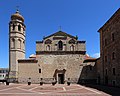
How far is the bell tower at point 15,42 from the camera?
3466cm

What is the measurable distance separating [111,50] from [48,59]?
14084 millimetres

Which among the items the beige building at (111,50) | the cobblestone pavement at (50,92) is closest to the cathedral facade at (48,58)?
the beige building at (111,50)

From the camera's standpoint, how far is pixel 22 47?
37125 millimetres

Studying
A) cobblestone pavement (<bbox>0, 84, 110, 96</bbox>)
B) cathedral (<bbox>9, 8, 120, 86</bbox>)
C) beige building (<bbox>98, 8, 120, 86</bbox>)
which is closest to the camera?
cobblestone pavement (<bbox>0, 84, 110, 96</bbox>)

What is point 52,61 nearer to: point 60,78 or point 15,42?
point 60,78

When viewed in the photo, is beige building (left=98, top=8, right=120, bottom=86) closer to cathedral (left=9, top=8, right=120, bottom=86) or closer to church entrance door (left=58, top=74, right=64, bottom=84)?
cathedral (left=9, top=8, right=120, bottom=86)

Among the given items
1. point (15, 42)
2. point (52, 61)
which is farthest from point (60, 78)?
point (15, 42)

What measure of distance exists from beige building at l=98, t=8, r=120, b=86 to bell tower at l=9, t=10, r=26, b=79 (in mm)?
16906

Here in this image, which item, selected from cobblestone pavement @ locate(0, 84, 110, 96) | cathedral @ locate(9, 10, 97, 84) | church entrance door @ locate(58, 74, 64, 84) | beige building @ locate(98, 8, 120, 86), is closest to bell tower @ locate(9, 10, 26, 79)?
cathedral @ locate(9, 10, 97, 84)

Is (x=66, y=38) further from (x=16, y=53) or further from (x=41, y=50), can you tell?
(x=16, y=53)

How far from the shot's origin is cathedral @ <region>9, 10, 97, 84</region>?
3453cm

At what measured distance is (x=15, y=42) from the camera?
35781 millimetres

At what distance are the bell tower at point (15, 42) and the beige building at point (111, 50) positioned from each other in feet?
55.5

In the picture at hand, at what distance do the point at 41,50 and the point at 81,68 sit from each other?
9.11m
